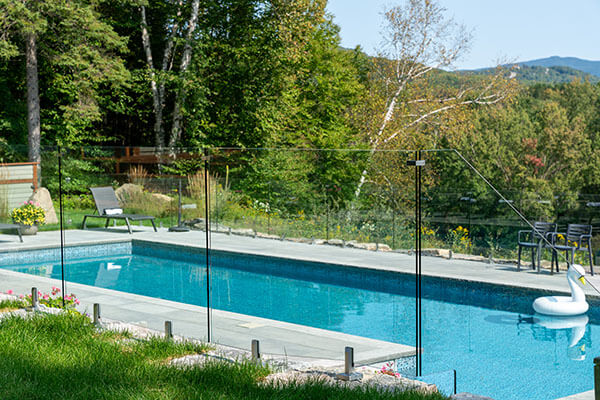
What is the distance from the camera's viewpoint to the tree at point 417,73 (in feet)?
50.9

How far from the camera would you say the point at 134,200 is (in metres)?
12.3

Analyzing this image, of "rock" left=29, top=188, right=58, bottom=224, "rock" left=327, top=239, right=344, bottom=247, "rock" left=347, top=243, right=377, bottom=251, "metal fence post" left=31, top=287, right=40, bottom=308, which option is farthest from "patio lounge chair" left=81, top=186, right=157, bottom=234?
A: "metal fence post" left=31, top=287, right=40, bottom=308

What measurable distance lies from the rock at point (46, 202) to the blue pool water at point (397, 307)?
6.62 ft

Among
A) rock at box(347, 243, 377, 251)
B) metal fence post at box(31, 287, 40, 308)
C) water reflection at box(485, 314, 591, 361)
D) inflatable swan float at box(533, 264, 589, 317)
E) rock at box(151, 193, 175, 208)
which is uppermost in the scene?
rock at box(151, 193, 175, 208)

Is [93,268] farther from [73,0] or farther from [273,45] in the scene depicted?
[273,45]

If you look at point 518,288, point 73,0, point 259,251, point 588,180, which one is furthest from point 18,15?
point 588,180

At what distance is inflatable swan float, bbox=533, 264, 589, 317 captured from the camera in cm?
624

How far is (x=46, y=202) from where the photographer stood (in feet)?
40.7

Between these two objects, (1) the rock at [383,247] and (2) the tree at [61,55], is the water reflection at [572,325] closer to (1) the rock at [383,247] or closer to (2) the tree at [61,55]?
(1) the rock at [383,247]

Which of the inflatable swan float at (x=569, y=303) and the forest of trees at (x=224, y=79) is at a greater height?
the forest of trees at (x=224, y=79)

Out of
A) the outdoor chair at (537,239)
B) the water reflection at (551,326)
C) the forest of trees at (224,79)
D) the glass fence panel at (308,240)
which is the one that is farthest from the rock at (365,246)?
the forest of trees at (224,79)

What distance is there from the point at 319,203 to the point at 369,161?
1.16 metres

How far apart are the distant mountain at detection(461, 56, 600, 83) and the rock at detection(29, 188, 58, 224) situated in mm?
33830

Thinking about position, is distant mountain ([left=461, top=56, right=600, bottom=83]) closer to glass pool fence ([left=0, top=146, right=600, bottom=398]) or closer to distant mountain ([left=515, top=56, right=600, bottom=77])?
distant mountain ([left=515, top=56, right=600, bottom=77])
